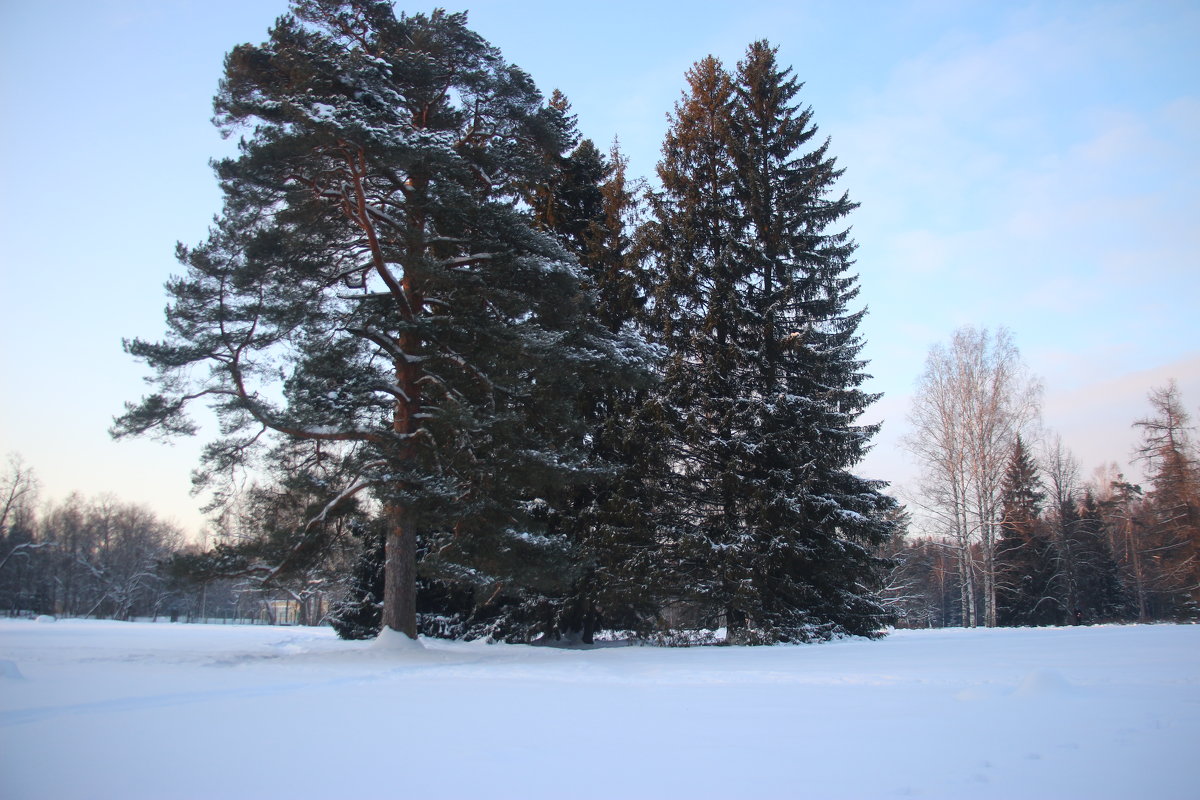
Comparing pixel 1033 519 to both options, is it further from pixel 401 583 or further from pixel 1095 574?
pixel 401 583

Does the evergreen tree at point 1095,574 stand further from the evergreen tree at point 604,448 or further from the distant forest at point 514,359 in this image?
the evergreen tree at point 604,448

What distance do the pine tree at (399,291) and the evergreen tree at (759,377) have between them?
3732mm

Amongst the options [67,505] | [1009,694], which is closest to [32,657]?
[1009,694]

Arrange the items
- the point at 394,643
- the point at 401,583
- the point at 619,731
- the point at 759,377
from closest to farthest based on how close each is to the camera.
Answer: the point at 619,731, the point at 394,643, the point at 401,583, the point at 759,377

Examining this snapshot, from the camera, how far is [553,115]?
1552 centimetres

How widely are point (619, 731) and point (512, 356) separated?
9.23 metres

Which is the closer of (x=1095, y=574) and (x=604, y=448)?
(x=604, y=448)

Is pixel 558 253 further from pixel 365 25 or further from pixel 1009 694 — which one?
pixel 1009 694

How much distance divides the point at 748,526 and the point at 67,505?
8084cm

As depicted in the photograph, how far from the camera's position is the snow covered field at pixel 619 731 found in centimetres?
398

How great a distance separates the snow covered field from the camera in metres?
3.98

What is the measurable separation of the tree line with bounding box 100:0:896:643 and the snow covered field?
4.16 metres

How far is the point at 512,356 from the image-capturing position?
543 inches

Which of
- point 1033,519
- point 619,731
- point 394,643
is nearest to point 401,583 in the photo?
point 394,643
